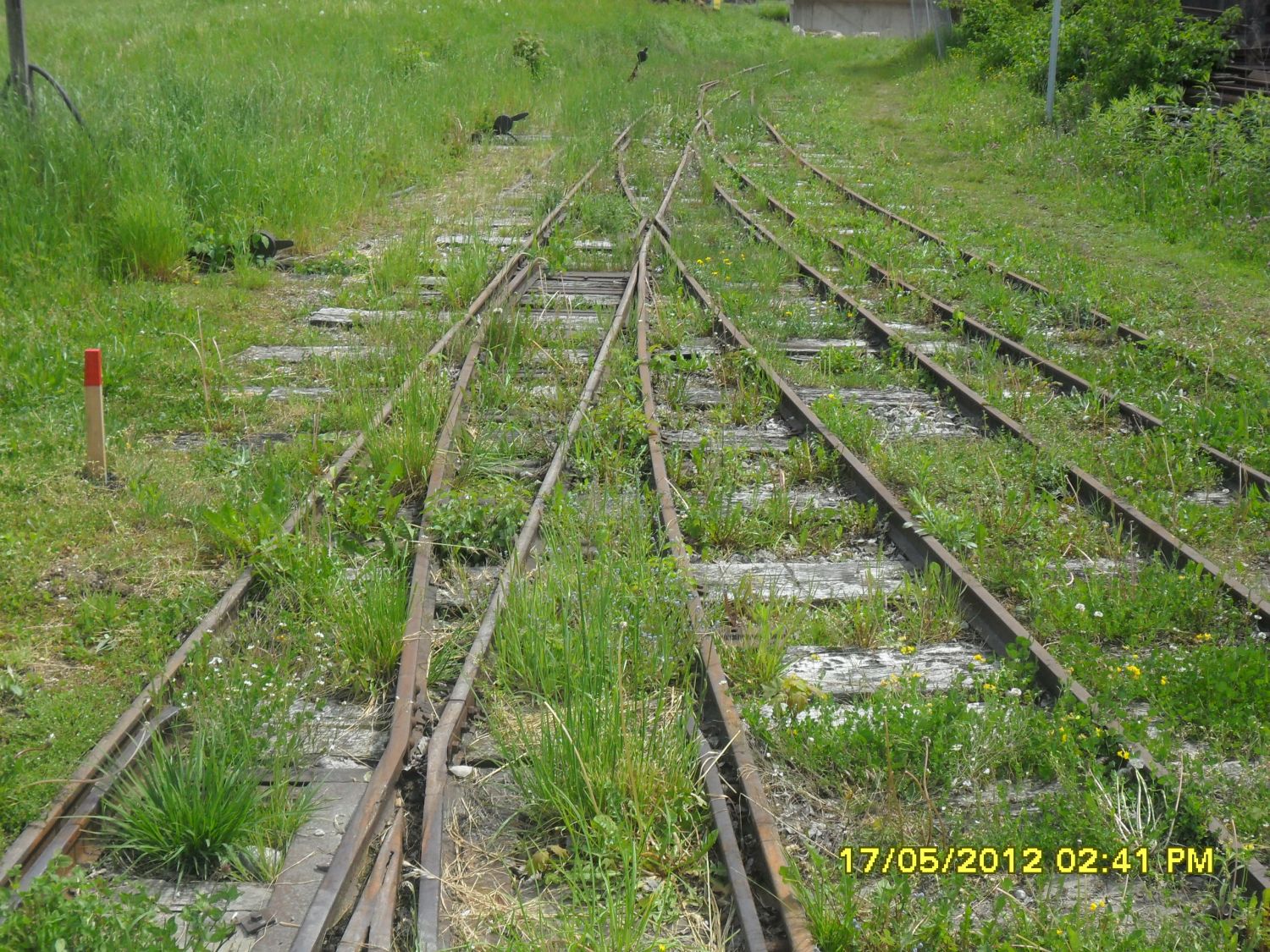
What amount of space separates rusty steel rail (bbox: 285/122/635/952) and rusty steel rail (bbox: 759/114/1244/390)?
15.5 feet

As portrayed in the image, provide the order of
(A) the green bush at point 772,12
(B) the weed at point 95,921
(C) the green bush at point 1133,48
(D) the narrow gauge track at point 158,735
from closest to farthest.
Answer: (B) the weed at point 95,921 → (D) the narrow gauge track at point 158,735 → (C) the green bush at point 1133,48 → (A) the green bush at point 772,12

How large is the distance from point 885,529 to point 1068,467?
1149 mm

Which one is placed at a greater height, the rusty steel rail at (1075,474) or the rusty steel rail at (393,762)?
the rusty steel rail at (1075,474)

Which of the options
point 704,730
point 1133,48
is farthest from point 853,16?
point 704,730

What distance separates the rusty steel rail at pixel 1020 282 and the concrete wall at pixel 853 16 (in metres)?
34.6

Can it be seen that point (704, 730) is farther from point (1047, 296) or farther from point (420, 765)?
point (1047, 296)

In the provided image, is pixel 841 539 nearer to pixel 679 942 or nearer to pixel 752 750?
pixel 752 750

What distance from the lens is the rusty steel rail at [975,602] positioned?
10.6 feet

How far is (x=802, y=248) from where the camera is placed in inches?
418

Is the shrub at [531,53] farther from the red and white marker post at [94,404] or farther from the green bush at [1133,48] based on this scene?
the red and white marker post at [94,404]

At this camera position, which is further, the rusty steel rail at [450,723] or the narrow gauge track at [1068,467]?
the narrow gauge track at [1068,467]

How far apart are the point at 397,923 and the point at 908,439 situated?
4.15 m

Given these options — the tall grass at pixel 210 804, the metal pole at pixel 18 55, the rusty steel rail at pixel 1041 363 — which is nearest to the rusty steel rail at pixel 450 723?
the tall grass at pixel 210 804

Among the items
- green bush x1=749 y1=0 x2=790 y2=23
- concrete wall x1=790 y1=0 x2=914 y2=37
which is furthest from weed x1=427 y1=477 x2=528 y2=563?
concrete wall x1=790 y1=0 x2=914 y2=37
